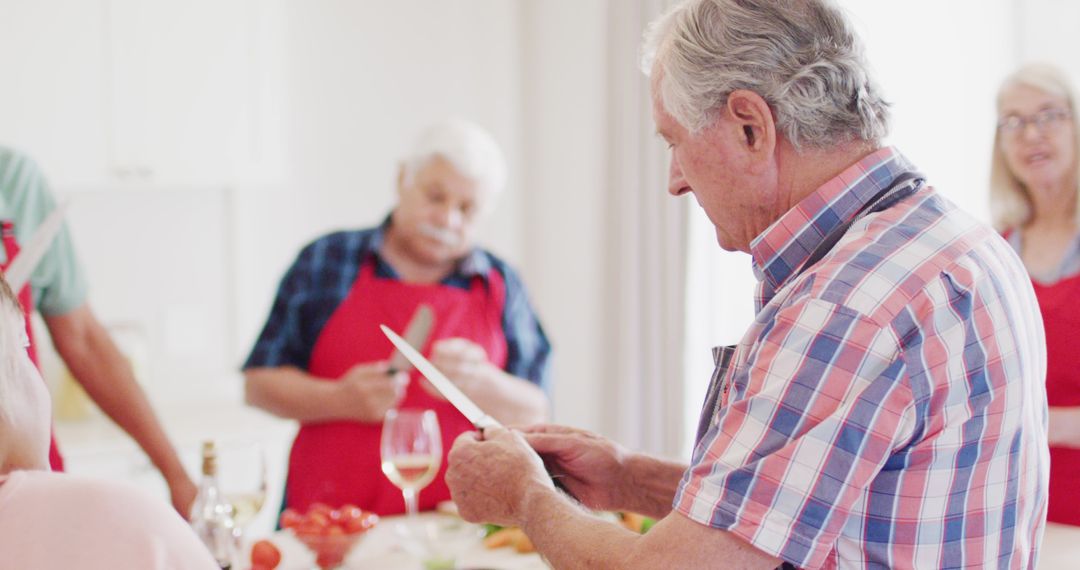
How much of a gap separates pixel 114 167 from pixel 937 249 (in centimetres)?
279

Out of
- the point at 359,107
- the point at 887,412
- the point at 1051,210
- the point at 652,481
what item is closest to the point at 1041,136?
the point at 1051,210

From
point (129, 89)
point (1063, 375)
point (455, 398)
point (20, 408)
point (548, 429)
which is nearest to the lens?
point (20, 408)

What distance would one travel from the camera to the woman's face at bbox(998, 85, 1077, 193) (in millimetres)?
2264

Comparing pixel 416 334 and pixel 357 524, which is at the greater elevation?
pixel 416 334

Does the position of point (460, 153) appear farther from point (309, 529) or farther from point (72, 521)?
point (72, 521)

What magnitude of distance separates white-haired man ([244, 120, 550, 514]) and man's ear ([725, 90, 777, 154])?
1.25 metres

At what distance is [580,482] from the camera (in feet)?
4.74

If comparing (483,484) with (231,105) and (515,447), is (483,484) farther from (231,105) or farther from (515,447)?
(231,105)

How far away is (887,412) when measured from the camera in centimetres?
97

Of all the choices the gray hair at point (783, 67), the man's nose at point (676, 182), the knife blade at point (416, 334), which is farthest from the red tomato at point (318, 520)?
the gray hair at point (783, 67)

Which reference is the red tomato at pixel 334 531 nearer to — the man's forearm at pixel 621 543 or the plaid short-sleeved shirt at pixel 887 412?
the man's forearm at pixel 621 543

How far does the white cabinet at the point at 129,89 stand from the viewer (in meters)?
3.09

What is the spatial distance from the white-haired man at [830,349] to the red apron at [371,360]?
A: 1.20m

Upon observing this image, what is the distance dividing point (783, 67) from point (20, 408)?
897mm
